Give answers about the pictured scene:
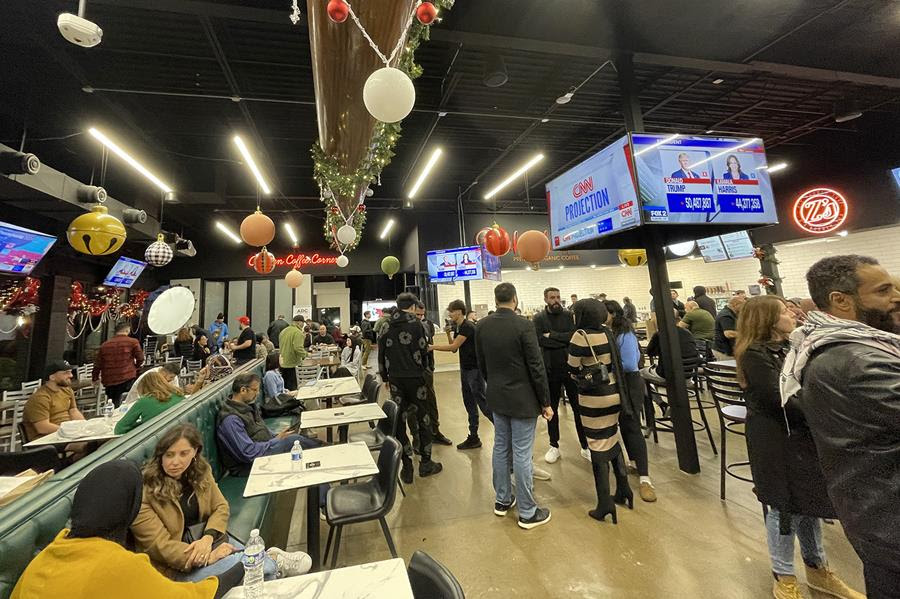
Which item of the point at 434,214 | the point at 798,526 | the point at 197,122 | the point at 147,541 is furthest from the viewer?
the point at 434,214

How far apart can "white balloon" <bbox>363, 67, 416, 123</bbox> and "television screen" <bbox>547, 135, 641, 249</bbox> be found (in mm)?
2271

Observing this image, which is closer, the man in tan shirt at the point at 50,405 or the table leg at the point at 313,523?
the table leg at the point at 313,523

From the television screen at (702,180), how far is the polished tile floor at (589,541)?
7.60ft

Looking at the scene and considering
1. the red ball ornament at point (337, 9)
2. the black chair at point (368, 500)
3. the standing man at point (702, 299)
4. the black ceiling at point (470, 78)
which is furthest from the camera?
the standing man at point (702, 299)

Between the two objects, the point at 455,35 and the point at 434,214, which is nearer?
the point at 455,35

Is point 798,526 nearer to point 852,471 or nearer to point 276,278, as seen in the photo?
point 852,471

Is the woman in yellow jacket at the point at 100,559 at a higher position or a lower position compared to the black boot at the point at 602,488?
higher

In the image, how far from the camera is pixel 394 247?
12.9 metres

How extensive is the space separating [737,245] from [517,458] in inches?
322

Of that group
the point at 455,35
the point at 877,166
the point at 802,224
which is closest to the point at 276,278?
the point at 455,35

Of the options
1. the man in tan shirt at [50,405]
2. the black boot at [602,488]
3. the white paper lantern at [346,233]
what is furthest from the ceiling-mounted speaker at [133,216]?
the black boot at [602,488]

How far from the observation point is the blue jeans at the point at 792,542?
1.85 m

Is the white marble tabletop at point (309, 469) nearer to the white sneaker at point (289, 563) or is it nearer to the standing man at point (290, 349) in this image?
the white sneaker at point (289, 563)

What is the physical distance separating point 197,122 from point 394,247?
7.70 metres
